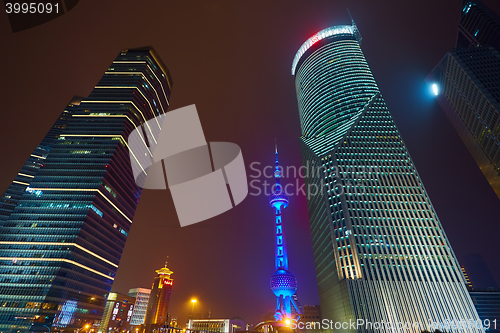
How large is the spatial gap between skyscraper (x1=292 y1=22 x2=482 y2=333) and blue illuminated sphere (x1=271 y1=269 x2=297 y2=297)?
23472mm

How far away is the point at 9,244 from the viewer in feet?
406

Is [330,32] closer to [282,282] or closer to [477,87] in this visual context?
[477,87]

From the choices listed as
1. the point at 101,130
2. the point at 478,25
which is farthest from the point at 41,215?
the point at 478,25

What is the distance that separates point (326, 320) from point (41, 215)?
139 m

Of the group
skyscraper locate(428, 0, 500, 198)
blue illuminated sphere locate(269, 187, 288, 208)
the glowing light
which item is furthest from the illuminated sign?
blue illuminated sphere locate(269, 187, 288, 208)

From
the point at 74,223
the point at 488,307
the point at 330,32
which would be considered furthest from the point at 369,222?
the point at 330,32

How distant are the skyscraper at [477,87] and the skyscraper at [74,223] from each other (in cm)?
18462

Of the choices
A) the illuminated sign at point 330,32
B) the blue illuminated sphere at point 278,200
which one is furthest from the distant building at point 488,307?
the illuminated sign at point 330,32

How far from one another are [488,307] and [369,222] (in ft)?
164

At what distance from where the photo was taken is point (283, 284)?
3150 inches

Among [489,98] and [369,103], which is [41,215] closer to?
[369,103]

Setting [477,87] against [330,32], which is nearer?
[477,87]

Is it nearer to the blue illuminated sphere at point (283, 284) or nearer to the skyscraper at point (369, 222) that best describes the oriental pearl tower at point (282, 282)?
the blue illuminated sphere at point (283, 284)

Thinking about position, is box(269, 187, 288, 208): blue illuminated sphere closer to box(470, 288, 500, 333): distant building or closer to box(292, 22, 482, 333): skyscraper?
box(292, 22, 482, 333): skyscraper
